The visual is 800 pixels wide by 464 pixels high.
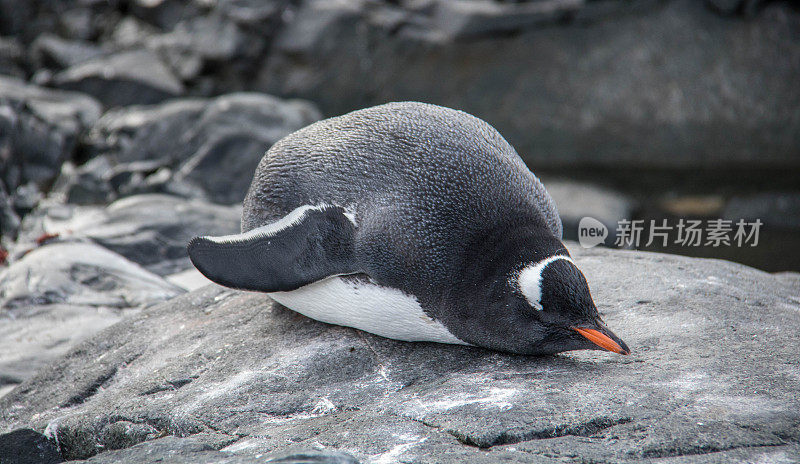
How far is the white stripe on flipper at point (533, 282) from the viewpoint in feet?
9.97

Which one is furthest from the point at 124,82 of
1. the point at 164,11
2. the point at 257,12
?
the point at 257,12

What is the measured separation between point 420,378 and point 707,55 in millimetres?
8917

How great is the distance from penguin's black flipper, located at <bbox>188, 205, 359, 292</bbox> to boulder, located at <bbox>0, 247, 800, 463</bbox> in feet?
1.19

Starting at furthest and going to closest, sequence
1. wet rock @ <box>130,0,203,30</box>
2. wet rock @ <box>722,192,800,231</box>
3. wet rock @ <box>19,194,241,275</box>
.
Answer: wet rock @ <box>130,0,203,30</box>
wet rock @ <box>722,192,800,231</box>
wet rock @ <box>19,194,241,275</box>

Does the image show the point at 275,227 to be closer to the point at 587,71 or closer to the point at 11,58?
the point at 587,71

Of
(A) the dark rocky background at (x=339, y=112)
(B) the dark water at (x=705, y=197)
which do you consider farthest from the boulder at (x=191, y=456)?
(B) the dark water at (x=705, y=197)

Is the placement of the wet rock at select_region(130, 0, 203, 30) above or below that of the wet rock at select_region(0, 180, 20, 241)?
above

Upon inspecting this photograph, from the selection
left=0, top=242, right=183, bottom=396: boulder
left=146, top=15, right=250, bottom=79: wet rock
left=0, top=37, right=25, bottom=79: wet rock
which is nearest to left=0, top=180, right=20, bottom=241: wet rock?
left=0, top=242, right=183, bottom=396: boulder

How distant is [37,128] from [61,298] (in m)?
5.50

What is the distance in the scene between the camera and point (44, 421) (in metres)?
3.52

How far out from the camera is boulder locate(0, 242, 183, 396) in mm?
4934

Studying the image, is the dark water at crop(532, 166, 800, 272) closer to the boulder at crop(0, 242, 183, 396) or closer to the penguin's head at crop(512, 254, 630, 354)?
the boulder at crop(0, 242, 183, 396)

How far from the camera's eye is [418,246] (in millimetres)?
3277

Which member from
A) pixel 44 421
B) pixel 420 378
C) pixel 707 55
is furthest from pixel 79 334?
pixel 707 55
